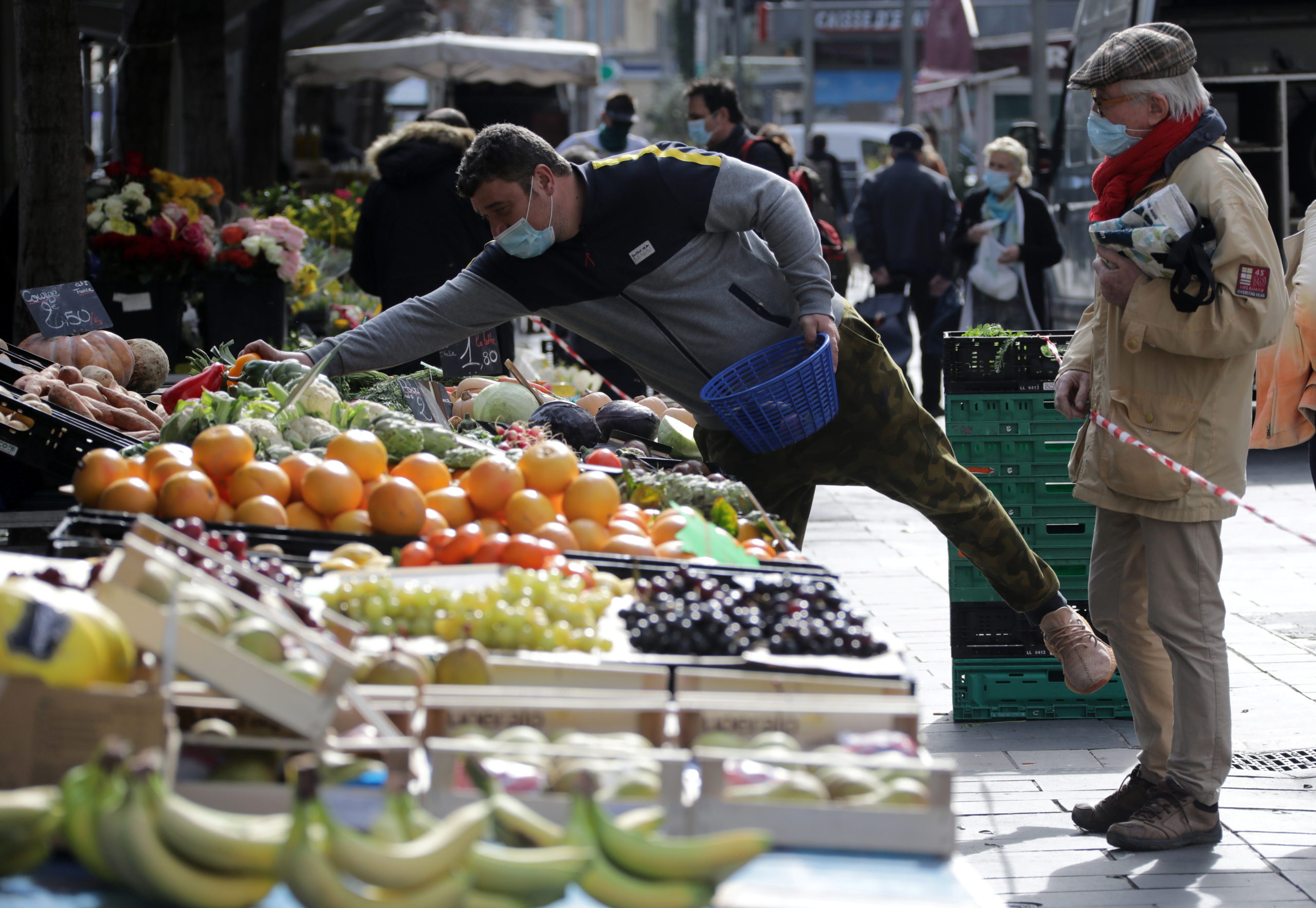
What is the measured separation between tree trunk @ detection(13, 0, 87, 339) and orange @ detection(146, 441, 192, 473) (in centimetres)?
425

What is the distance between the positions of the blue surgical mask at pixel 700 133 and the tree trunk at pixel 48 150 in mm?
3930

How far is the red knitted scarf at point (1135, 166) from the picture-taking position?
3.63 metres

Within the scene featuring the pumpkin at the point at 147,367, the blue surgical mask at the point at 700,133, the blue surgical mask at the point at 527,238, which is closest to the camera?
the blue surgical mask at the point at 527,238

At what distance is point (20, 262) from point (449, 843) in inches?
254

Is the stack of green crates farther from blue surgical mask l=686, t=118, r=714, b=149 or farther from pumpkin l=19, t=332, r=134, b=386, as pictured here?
blue surgical mask l=686, t=118, r=714, b=149

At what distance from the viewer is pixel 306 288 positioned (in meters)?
9.37

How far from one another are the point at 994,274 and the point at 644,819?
9170 millimetres

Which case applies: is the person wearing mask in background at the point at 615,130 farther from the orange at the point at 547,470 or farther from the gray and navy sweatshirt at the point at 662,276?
the orange at the point at 547,470

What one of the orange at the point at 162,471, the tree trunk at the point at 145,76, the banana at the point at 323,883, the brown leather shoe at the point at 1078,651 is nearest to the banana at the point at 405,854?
the banana at the point at 323,883

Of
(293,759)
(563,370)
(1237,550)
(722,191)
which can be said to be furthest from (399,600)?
(1237,550)

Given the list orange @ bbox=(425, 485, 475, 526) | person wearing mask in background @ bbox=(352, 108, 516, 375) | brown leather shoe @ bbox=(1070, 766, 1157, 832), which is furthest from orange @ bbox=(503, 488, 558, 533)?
person wearing mask in background @ bbox=(352, 108, 516, 375)

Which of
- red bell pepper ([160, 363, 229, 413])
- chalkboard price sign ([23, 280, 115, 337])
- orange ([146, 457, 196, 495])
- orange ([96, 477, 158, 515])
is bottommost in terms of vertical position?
orange ([96, 477, 158, 515])

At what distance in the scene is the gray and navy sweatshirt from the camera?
13.5 feet

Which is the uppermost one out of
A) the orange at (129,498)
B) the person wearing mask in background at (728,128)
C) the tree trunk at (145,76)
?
the tree trunk at (145,76)
